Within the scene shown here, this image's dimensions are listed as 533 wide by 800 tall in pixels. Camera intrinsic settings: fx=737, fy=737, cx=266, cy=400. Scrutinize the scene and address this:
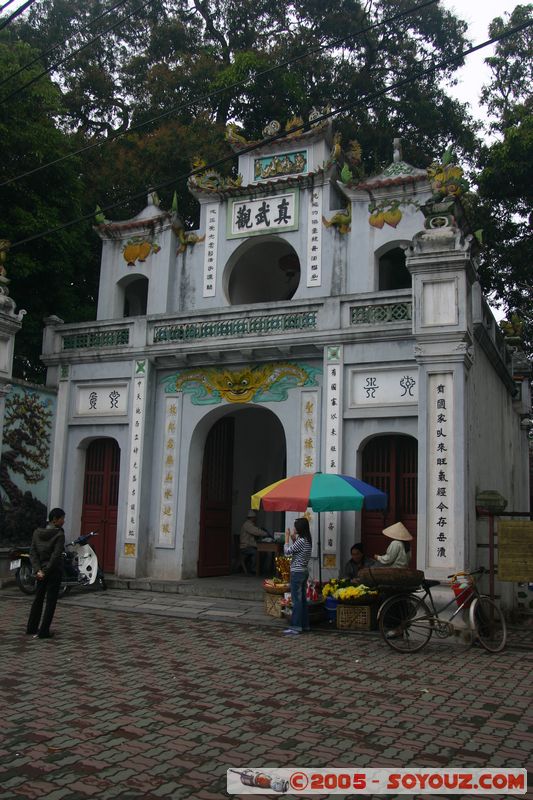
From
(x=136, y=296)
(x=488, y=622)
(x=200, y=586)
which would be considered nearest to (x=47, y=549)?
(x=200, y=586)

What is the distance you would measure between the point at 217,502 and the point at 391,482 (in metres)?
4.00

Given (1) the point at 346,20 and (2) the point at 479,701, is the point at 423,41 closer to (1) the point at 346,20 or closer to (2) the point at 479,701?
(1) the point at 346,20

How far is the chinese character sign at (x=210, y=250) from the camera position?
1474cm

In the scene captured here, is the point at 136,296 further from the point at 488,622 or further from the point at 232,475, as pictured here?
the point at 488,622

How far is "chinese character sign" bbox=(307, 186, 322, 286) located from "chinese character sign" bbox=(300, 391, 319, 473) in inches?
95.1

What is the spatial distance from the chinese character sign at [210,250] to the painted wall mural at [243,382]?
1876mm

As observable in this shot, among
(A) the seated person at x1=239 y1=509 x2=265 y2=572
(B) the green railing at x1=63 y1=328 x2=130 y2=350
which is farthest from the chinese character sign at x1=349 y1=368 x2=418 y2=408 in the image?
(B) the green railing at x1=63 y1=328 x2=130 y2=350

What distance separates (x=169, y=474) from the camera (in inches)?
542

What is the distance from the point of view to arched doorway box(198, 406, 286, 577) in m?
14.3

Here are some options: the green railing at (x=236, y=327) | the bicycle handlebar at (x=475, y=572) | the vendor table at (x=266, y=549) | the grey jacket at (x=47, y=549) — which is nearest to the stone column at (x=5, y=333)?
the green railing at (x=236, y=327)

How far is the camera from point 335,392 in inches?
484

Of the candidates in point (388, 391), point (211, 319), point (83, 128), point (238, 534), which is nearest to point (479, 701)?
point (388, 391)

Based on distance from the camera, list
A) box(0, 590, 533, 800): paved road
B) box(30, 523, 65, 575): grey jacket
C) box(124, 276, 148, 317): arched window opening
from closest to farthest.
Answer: box(0, 590, 533, 800): paved road, box(30, 523, 65, 575): grey jacket, box(124, 276, 148, 317): arched window opening

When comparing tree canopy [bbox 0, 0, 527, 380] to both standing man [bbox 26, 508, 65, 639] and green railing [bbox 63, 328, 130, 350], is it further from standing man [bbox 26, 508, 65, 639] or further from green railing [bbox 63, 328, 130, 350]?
standing man [bbox 26, 508, 65, 639]
